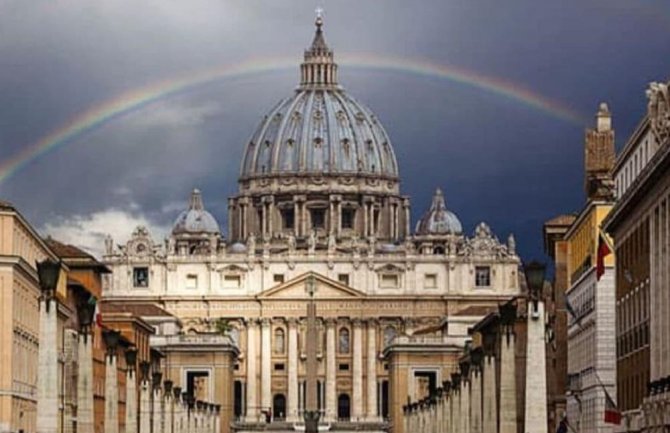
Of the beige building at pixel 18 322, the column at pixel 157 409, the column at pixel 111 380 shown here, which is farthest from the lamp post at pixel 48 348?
the column at pixel 157 409

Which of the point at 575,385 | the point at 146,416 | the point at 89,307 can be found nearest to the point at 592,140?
the point at 575,385

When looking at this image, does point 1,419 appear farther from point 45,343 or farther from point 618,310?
point 45,343

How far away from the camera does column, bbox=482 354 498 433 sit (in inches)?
2906

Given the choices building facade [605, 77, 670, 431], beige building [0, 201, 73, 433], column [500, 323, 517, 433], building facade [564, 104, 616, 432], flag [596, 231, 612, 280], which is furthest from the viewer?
beige building [0, 201, 73, 433]

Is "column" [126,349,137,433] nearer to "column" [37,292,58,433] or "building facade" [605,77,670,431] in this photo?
"building facade" [605,77,670,431]

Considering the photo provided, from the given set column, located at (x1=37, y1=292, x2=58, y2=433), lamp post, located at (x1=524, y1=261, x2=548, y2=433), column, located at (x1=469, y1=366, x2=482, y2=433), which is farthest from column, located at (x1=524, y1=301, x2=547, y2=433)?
column, located at (x1=469, y1=366, x2=482, y2=433)

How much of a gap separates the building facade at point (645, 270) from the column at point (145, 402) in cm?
2437

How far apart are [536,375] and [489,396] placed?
2139cm

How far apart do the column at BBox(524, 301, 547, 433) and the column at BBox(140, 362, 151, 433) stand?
134 ft

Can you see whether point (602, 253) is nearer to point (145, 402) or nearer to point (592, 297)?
point (592, 297)

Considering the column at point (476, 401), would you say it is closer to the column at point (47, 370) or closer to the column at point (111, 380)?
the column at point (111, 380)

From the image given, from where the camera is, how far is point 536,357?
53.2m

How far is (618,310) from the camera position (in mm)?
71875

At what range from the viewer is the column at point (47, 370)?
5434 centimetres
